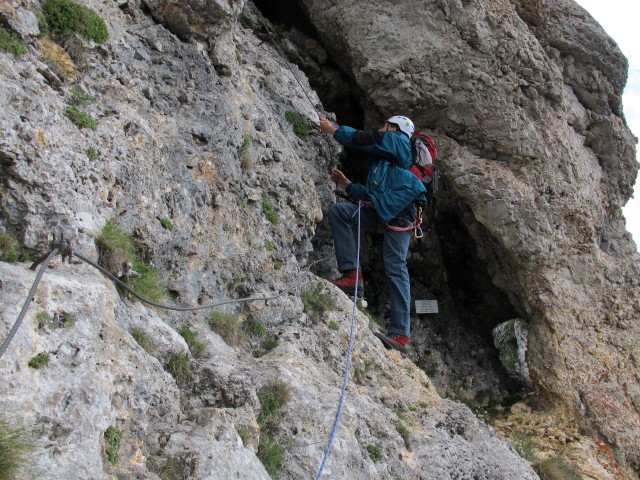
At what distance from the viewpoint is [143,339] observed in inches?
179

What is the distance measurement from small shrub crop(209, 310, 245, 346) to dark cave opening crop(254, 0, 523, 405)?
207 inches

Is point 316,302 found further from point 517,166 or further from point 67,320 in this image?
point 517,166

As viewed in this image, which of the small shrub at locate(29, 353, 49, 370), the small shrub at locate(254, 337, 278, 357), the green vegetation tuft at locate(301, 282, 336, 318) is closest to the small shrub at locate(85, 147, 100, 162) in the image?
the small shrub at locate(29, 353, 49, 370)

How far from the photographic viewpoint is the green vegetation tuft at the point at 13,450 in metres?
2.85

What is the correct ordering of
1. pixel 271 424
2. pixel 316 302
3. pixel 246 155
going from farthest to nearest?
1. pixel 246 155
2. pixel 316 302
3. pixel 271 424

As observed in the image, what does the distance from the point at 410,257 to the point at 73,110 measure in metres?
7.48

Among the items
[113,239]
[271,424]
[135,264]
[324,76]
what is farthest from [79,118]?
[324,76]

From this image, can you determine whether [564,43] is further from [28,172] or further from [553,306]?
[28,172]

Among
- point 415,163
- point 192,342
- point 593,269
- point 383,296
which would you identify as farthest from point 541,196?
point 192,342

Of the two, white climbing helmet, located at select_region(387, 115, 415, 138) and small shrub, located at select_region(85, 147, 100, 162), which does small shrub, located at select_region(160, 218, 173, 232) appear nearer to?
small shrub, located at select_region(85, 147, 100, 162)

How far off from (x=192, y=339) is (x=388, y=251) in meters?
3.87

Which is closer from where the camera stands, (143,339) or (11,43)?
(143,339)

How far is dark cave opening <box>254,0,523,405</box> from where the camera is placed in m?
10.9

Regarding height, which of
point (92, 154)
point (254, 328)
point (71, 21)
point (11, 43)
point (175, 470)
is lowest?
point (175, 470)
